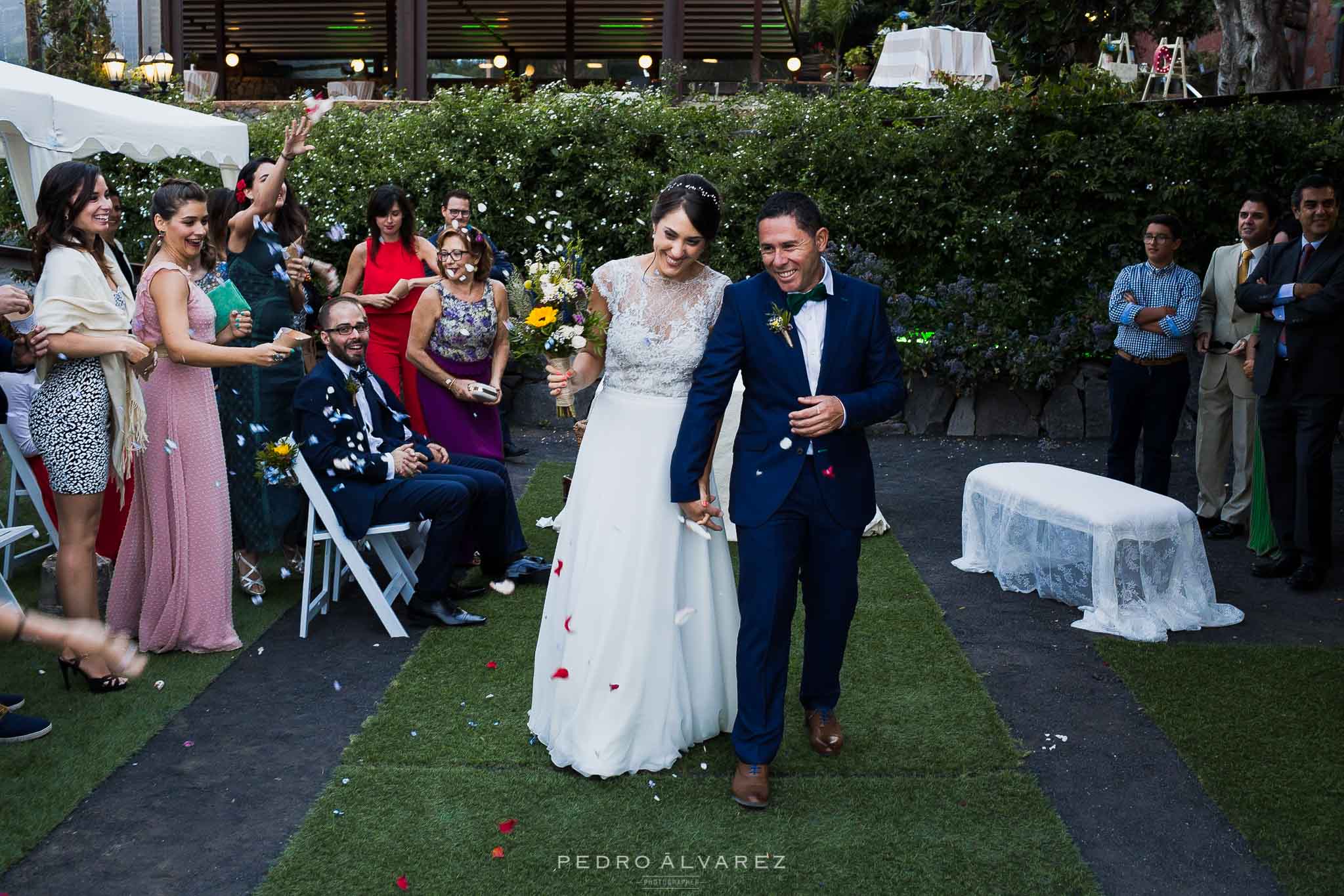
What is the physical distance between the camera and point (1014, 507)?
647 cm

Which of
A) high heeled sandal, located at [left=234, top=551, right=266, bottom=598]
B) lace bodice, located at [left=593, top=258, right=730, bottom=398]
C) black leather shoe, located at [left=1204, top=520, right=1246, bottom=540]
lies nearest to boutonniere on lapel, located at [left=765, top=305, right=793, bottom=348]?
lace bodice, located at [left=593, top=258, right=730, bottom=398]

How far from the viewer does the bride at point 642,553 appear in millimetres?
4098

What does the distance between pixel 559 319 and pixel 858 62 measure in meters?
14.2

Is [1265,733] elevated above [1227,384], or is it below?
below

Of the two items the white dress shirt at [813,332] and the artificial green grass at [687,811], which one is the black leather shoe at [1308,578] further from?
the white dress shirt at [813,332]

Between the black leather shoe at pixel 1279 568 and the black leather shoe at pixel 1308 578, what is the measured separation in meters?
0.22

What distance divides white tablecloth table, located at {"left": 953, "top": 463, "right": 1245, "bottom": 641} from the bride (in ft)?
7.86

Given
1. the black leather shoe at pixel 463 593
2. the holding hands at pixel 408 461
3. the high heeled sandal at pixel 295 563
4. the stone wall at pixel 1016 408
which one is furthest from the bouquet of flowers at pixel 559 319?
the stone wall at pixel 1016 408

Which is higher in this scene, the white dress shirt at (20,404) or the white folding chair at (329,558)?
the white dress shirt at (20,404)

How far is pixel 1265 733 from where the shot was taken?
15.0ft

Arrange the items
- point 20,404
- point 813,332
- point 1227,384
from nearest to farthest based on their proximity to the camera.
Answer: point 813,332 < point 20,404 < point 1227,384

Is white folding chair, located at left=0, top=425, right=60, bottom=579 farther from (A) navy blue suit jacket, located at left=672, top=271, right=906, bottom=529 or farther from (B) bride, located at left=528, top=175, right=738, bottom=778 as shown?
(A) navy blue suit jacket, located at left=672, top=271, right=906, bottom=529

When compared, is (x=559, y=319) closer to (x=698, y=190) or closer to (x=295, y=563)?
(x=698, y=190)

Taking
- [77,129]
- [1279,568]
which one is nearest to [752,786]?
[1279,568]
